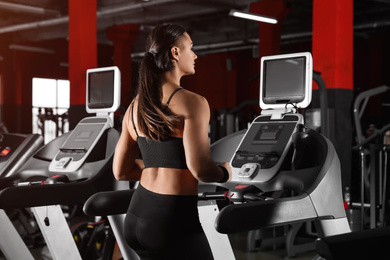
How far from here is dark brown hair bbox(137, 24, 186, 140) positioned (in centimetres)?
177

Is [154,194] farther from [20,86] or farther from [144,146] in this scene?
[20,86]

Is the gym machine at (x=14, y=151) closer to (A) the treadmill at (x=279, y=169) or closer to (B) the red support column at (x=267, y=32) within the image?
(A) the treadmill at (x=279, y=169)

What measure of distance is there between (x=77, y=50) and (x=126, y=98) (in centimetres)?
387

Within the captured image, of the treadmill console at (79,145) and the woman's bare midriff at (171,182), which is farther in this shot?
the treadmill console at (79,145)

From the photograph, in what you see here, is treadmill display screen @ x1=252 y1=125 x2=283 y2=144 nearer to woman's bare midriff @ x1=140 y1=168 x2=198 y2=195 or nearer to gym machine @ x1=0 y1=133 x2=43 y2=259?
woman's bare midriff @ x1=140 y1=168 x2=198 y2=195

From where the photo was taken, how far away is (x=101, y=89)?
3.73 metres

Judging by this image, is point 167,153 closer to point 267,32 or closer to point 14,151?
point 14,151

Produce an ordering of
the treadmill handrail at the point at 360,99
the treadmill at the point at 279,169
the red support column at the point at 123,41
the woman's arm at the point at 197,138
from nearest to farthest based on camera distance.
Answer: the woman's arm at the point at 197,138 → the treadmill at the point at 279,169 → the treadmill handrail at the point at 360,99 → the red support column at the point at 123,41

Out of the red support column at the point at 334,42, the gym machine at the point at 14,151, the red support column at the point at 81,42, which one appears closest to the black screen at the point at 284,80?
the gym machine at the point at 14,151

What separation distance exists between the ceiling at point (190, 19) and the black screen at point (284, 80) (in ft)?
24.4

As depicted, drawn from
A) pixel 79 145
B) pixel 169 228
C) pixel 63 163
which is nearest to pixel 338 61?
pixel 79 145

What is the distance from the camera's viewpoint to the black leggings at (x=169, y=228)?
1.74 m

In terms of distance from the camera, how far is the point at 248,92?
16.5 m

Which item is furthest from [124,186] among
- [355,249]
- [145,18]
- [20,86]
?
[20,86]
